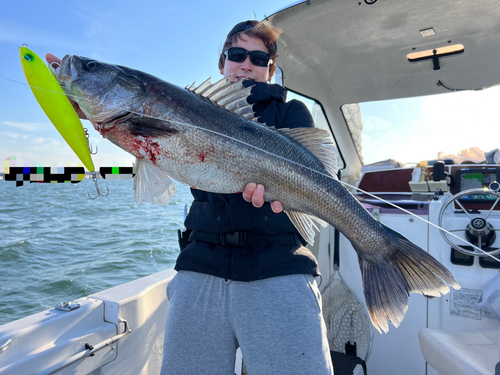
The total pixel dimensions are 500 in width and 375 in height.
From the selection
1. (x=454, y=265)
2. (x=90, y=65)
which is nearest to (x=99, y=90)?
(x=90, y=65)

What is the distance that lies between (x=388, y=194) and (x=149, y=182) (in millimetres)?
3362

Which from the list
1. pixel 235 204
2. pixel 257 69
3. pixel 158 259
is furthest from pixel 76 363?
pixel 158 259

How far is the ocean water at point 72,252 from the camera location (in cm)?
730

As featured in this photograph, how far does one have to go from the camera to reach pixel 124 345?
8.47ft

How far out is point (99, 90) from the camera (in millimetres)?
1692

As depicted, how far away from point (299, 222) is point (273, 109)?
2.39ft

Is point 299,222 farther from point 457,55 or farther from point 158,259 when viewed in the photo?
point 158,259

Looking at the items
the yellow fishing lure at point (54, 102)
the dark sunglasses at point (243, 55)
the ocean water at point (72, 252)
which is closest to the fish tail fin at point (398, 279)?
the dark sunglasses at point (243, 55)

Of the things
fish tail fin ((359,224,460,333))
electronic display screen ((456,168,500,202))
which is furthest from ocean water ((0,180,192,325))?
electronic display screen ((456,168,500,202))

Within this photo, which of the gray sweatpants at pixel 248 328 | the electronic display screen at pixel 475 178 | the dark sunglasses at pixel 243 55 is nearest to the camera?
the gray sweatpants at pixel 248 328

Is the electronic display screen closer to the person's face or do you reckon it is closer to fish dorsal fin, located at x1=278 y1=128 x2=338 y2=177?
fish dorsal fin, located at x1=278 y1=128 x2=338 y2=177

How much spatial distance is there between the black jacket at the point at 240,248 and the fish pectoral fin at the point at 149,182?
23 centimetres

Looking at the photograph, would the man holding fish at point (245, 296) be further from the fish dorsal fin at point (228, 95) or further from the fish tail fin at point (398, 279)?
the fish dorsal fin at point (228, 95)

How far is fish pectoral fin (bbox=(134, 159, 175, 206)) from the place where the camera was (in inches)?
70.1
